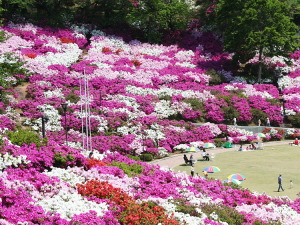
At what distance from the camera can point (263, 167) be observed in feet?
99.7

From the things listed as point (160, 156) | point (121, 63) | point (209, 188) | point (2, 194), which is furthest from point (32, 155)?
point (121, 63)

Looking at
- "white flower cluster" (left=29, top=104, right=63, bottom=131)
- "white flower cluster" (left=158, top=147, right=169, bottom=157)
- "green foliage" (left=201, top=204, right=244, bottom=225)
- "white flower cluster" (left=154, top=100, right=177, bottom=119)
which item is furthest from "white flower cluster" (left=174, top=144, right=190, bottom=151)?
"green foliage" (left=201, top=204, right=244, bottom=225)

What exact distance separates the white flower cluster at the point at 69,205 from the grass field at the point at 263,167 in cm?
1084

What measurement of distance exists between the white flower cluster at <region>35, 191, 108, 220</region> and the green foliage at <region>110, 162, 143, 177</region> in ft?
17.0

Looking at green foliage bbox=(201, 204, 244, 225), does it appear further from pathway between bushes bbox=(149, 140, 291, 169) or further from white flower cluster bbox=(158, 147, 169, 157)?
white flower cluster bbox=(158, 147, 169, 157)

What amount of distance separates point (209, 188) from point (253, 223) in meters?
4.28

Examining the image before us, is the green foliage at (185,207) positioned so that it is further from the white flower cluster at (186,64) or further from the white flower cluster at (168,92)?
the white flower cluster at (186,64)

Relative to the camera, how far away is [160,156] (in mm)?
35594

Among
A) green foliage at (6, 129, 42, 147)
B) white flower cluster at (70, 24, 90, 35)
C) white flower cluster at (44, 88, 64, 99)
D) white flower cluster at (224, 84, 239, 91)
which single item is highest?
white flower cluster at (70, 24, 90, 35)

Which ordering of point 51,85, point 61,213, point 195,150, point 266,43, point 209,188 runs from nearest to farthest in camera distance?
point 61,213, point 209,188, point 195,150, point 51,85, point 266,43

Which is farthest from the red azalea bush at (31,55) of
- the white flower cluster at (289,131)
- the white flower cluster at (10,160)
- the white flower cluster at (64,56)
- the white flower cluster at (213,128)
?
the white flower cluster at (10,160)

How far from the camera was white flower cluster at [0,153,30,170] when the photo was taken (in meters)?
18.2

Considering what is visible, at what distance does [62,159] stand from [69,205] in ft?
16.5

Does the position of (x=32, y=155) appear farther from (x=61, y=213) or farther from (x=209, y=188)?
(x=209, y=188)
